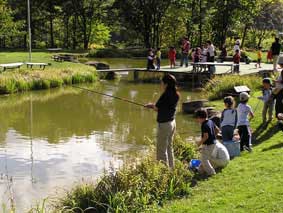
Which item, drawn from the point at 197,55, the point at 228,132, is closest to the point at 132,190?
the point at 228,132

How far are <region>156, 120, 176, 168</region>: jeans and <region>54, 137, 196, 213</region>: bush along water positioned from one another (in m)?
0.29

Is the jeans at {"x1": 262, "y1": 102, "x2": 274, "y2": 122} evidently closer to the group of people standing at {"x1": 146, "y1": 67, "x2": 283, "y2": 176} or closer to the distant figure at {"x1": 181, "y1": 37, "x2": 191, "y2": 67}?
the group of people standing at {"x1": 146, "y1": 67, "x2": 283, "y2": 176}

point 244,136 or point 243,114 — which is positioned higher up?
point 243,114

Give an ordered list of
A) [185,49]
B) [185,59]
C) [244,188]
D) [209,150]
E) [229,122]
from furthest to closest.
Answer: [185,59]
[185,49]
[229,122]
[209,150]
[244,188]

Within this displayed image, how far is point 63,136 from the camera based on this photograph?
47.8 feet

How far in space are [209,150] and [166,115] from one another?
3.67 feet

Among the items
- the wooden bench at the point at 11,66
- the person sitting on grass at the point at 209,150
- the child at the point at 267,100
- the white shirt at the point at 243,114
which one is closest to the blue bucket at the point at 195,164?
the person sitting on grass at the point at 209,150

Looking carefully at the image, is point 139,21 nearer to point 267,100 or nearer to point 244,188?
point 267,100

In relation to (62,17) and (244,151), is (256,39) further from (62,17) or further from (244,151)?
(244,151)

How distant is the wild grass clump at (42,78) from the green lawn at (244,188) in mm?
14700

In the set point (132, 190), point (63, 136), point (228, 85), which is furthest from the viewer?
point (228, 85)

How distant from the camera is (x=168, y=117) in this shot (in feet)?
26.9

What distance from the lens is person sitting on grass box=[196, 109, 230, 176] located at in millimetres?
8531

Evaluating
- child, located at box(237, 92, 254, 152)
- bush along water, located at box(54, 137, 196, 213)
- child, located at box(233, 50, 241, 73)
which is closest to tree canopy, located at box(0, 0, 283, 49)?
child, located at box(233, 50, 241, 73)
